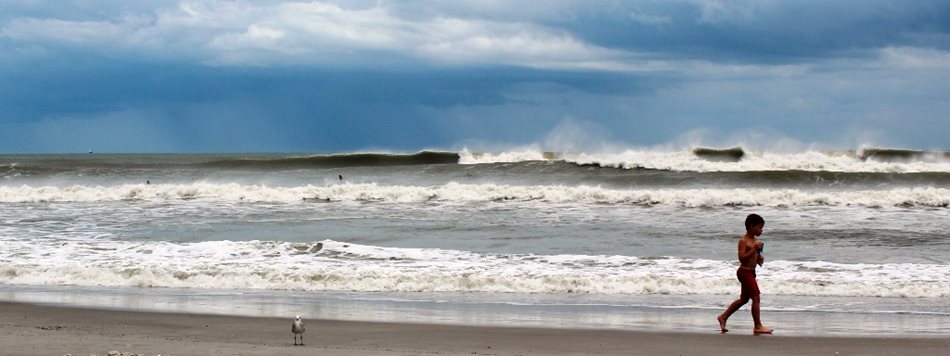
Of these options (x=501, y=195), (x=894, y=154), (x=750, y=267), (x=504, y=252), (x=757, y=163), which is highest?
(x=894, y=154)

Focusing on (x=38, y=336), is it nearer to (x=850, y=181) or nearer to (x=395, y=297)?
(x=395, y=297)

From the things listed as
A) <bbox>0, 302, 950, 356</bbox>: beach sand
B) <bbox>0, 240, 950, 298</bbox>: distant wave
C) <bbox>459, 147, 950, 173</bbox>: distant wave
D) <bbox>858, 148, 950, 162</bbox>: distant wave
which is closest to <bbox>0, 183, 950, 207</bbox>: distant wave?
<bbox>459, 147, 950, 173</bbox>: distant wave

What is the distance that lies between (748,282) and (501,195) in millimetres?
15842

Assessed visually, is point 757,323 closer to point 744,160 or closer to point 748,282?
point 748,282

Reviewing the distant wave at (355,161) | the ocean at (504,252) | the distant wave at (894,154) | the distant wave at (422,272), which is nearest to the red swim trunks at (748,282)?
the ocean at (504,252)

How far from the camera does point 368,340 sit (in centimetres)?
805

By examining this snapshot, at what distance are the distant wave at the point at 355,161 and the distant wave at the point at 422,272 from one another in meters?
29.2

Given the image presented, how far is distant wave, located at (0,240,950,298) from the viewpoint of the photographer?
12.1 meters

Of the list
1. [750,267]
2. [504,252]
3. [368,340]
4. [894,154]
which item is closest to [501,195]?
[504,252]

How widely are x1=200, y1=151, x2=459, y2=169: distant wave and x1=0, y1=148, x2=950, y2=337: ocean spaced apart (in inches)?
674

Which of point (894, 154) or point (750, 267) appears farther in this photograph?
point (894, 154)

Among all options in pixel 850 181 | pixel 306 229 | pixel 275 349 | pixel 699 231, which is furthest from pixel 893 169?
pixel 275 349

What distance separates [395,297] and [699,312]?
3656 mm

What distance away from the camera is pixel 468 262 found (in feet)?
46.2
